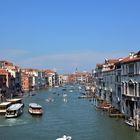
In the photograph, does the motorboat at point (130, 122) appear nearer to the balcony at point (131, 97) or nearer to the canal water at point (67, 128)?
the canal water at point (67, 128)

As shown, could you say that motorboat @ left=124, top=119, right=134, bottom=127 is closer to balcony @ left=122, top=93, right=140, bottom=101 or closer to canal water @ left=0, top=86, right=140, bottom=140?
canal water @ left=0, top=86, right=140, bottom=140

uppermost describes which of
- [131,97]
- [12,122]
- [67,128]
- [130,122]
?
[131,97]

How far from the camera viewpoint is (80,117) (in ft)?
118

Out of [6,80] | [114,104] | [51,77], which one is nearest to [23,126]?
[114,104]

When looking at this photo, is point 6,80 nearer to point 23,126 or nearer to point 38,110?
point 38,110

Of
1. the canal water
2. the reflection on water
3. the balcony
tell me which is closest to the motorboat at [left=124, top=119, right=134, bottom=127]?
the canal water

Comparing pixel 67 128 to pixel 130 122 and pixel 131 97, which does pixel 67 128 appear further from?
pixel 131 97

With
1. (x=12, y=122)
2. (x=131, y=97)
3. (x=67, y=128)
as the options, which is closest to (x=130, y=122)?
(x=131, y=97)

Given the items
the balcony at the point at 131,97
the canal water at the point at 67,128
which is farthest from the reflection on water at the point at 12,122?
the balcony at the point at 131,97

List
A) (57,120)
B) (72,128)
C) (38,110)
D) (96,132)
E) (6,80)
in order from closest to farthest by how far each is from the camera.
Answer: (96,132) → (72,128) → (57,120) → (38,110) → (6,80)

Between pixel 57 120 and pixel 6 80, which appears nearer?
pixel 57 120

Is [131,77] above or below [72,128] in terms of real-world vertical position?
above

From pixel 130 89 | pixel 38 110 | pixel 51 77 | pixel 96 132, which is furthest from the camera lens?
pixel 51 77

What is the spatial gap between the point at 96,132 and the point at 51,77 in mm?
115083
